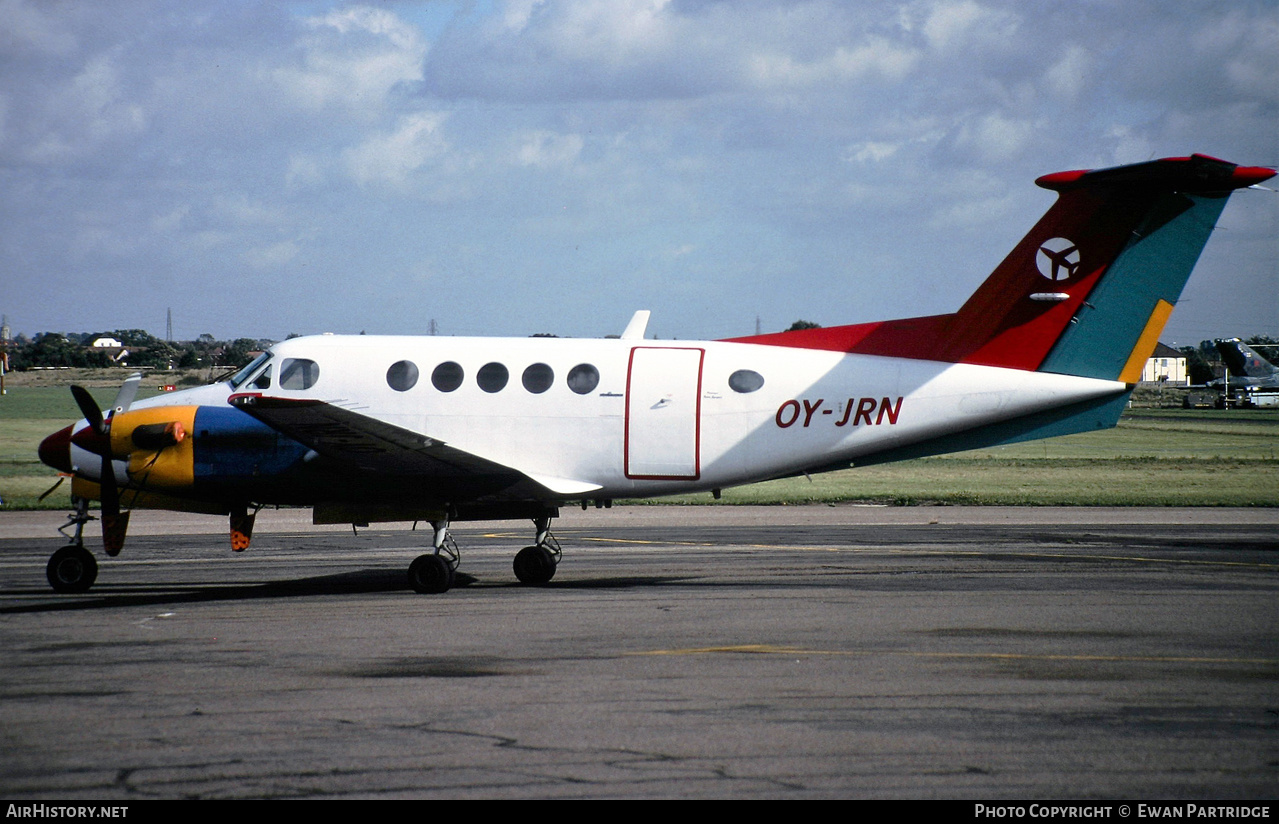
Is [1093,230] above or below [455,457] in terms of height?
above

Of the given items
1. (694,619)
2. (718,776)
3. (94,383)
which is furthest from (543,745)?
(94,383)

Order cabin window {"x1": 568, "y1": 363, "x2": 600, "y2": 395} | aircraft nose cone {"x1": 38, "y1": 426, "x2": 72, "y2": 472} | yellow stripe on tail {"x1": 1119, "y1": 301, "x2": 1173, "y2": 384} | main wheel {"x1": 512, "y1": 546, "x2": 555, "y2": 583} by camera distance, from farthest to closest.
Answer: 1. main wheel {"x1": 512, "y1": 546, "x2": 555, "y2": 583}
2. cabin window {"x1": 568, "y1": 363, "x2": 600, "y2": 395}
3. aircraft nose cone {"x1": 38, "y1": 426, "x2": 72, "y2": 472}
4. yellow stripe on tail {"x1": 1119, "y1": 301, "x2": 1173, "y2": 384}

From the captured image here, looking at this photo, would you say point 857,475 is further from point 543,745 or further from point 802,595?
point 543,745

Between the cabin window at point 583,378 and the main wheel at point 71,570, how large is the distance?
6.88 m

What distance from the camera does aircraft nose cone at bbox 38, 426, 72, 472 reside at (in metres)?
14.7

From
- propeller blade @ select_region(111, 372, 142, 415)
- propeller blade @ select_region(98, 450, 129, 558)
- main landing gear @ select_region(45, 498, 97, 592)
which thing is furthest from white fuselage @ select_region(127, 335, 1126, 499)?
main landing gear @ select_region(45, 498, 97, 592)

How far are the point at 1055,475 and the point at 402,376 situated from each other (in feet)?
92.6

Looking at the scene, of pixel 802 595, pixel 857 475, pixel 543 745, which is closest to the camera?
pixel 543 745

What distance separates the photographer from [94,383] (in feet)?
265

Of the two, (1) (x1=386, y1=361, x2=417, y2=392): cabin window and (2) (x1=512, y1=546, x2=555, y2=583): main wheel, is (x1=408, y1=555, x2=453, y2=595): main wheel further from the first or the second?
(1) (x1=386, y1=361, x2=417, y2=392): cabin window

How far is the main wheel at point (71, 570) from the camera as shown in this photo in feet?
47.2

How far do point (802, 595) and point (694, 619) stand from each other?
6.97ft

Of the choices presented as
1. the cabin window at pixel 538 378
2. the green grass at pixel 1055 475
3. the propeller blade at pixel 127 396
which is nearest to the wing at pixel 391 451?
the cabin window at pixel 538 378

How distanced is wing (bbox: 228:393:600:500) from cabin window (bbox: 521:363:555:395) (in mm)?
1224
